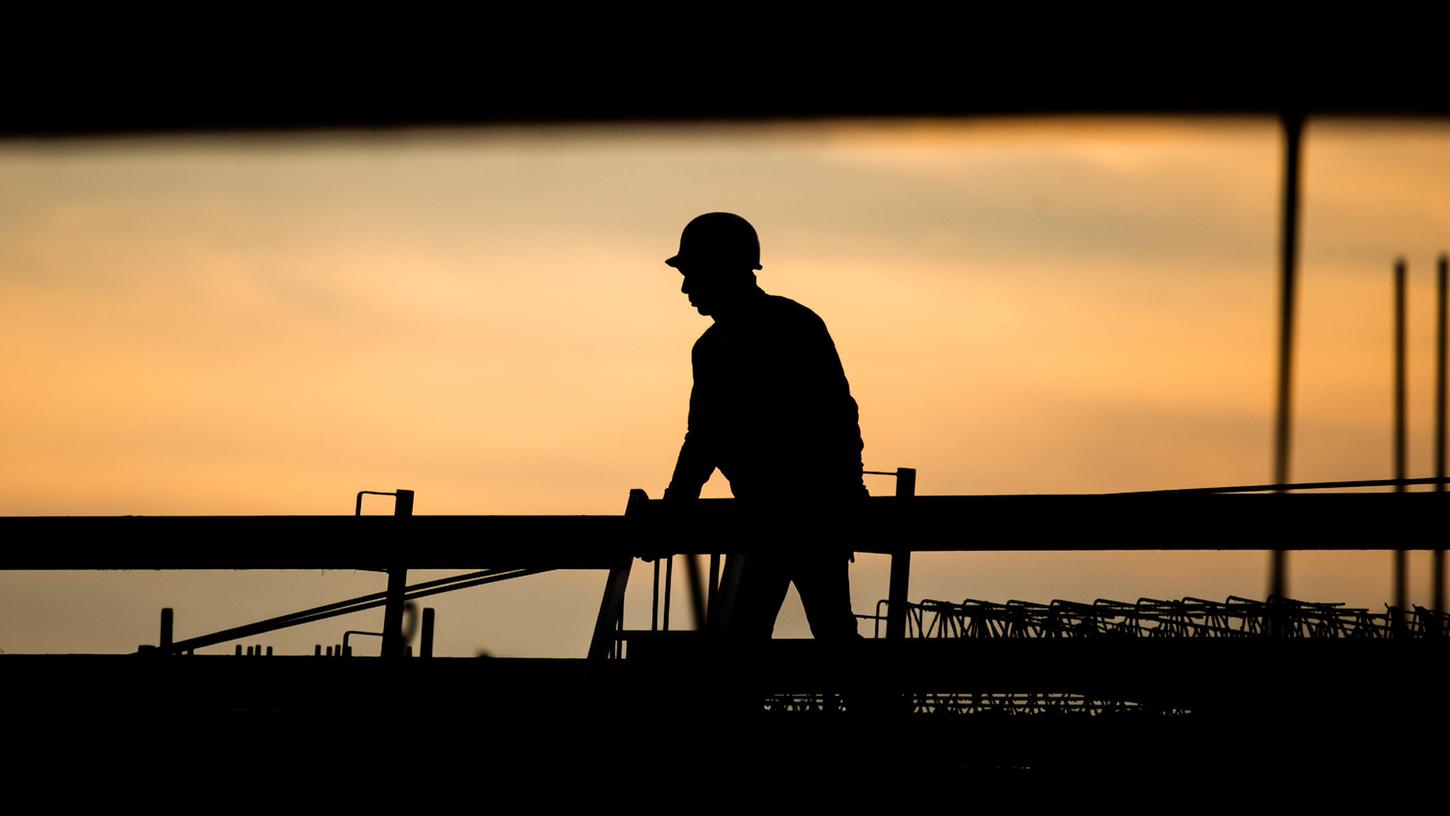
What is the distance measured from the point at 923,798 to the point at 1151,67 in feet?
6.94

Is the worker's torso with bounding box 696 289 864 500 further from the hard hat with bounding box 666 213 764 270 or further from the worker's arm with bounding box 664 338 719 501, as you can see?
the hard hat with bounding box 666 213 764 270

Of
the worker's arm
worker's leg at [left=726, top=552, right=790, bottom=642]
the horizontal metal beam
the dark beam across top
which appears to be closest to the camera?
the dark beam across top

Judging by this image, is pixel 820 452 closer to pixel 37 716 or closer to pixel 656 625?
pixel 656 625

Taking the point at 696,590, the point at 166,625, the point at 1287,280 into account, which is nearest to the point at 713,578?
the point at 696,590

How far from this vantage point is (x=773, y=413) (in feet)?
21.2

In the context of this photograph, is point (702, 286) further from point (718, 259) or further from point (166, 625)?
point (166, 625)

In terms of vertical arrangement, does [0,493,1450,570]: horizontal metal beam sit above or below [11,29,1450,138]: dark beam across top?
below

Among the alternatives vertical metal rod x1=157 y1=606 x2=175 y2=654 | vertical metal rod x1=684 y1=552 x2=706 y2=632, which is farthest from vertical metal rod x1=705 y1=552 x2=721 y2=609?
vertical metal rod x1=157 y1=606 x2=175 y2=654

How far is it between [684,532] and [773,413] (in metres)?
0.93

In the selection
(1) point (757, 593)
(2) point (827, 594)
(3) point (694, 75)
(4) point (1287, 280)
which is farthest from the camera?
(2) point (827, 594)

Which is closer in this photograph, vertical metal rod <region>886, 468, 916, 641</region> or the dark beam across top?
the dark beam across top

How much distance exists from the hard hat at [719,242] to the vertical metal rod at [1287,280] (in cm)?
260

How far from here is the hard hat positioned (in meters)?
6.53

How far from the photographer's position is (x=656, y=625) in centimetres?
707
